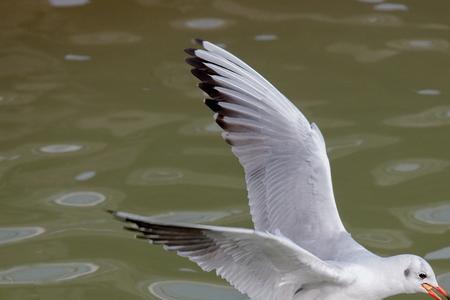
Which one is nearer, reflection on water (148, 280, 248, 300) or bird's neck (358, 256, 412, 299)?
bird's neck (358, 256, 412, 299)

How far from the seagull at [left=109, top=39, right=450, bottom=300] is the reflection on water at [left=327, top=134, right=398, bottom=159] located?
142 centimetres

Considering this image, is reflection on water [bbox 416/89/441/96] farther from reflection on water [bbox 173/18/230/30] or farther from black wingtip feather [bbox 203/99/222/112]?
black wingtip feather [bbox 203/99/222/112]

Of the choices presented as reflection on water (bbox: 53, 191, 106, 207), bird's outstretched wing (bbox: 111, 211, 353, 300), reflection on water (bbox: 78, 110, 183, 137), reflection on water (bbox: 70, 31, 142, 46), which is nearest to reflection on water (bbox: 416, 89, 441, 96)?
reflection on water (bbox: 78, 110, 183, 137)

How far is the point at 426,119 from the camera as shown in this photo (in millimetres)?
6746

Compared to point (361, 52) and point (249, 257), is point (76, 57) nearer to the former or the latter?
point (361, 52)

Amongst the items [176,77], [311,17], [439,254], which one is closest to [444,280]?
[439,254]

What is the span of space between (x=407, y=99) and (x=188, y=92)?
1173 millimetres

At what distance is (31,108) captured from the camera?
6.83m

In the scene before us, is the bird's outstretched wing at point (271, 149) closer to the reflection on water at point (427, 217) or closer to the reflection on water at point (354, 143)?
the reflection on water at point (427, 217)

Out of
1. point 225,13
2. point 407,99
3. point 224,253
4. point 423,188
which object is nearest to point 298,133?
point 224,253

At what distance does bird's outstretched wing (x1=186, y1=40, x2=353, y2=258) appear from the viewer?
4863mm

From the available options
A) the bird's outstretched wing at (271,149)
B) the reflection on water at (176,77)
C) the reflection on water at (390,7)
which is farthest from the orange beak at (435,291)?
the reflection on water at (390,7)

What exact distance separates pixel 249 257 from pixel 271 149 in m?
0.79

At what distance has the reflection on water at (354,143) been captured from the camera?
6.47m
